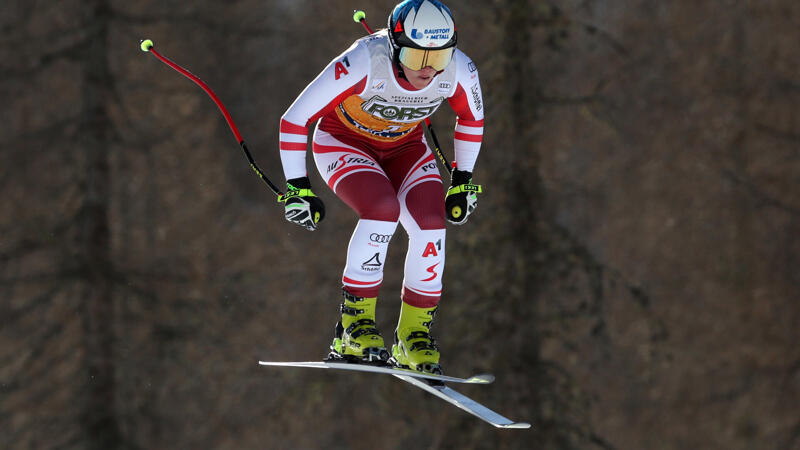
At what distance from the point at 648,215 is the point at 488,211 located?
47.3 inches

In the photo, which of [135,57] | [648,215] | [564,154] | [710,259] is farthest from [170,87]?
[710,259]

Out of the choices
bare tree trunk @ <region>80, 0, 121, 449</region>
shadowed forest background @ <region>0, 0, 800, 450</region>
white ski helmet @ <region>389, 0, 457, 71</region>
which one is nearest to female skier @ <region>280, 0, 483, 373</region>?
white ski helmet @ <region>389, 0, 457, 71</region>

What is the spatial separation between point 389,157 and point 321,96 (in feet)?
1.97

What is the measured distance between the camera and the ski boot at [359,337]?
4941 millimetres

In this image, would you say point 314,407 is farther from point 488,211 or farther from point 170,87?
point 170,87

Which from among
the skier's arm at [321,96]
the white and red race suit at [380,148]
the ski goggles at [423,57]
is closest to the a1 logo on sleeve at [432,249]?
the white and red race suit at [380,148]

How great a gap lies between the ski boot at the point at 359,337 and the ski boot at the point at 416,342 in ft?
0.59

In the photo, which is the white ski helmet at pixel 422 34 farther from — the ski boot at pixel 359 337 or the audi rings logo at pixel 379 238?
the ski boot at pixel 359 337

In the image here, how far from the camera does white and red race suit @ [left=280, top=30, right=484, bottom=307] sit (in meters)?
4.81

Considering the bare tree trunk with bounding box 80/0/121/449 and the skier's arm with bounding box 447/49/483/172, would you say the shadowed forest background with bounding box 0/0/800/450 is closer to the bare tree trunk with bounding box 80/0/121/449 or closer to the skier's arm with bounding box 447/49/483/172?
the bare tree trunk with bounding box 80/0/121/449

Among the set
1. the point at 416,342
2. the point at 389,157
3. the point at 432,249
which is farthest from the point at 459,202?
the point at 416,342

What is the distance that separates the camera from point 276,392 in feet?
26.6

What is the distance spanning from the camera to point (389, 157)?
206 inches

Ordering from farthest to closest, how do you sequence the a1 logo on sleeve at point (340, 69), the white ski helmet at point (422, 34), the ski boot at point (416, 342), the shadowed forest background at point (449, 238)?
the shadowed forest background at point (449, 238) → the ski boot at point (416, 342) → the a1 logo on sleeve at point (340, 69) → the white ski helmet at point (422, 34)
